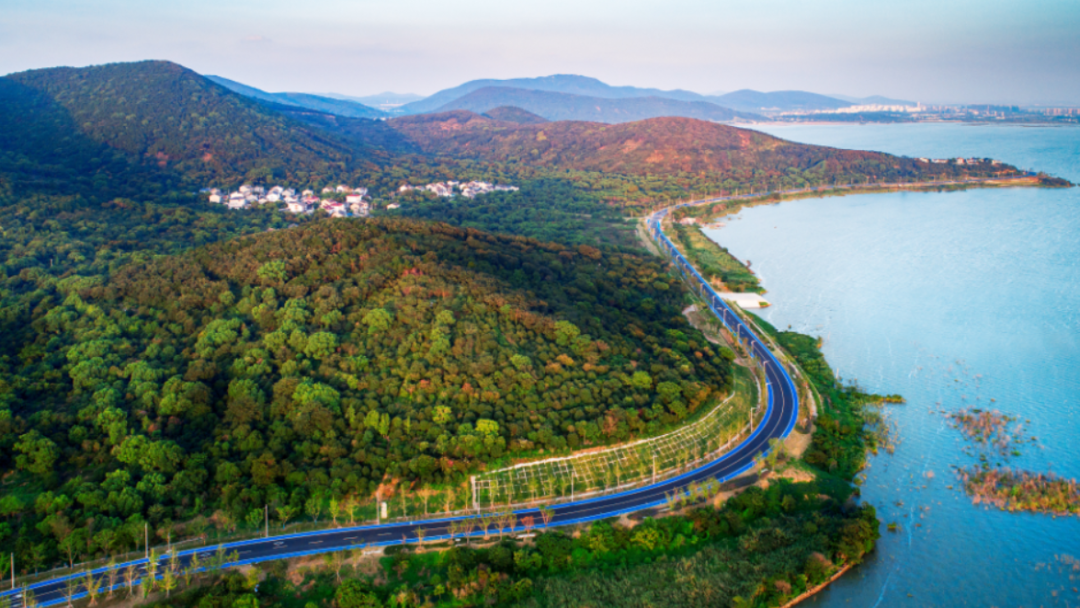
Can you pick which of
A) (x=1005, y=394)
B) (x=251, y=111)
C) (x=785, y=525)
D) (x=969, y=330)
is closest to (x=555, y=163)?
(x=251, y=111)

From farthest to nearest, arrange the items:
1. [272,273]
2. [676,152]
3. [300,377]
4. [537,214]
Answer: [676,152]
[537,214]
[272,273]
[300,377]

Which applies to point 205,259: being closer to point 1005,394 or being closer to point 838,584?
point 838,584

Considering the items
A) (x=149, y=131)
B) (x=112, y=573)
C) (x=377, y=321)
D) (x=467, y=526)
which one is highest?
(x=149, y=131)

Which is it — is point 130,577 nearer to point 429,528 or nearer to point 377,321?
point 429,528

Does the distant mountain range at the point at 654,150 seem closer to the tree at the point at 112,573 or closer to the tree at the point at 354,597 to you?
the tree at the point at 354,597

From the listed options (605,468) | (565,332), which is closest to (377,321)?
(565,332)

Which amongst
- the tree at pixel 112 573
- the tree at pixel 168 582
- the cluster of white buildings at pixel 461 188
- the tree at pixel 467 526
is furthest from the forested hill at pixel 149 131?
the tree at pixel 467 526
